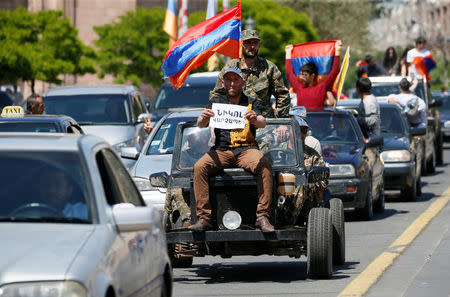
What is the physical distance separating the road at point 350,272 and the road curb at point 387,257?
18mm

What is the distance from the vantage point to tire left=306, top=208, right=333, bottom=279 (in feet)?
34.0

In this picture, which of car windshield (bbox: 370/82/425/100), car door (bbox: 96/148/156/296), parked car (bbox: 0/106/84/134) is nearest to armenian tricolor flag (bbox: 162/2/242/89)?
parked car (bbox: 0/106/84/134)

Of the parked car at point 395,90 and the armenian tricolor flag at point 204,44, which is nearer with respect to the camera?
the armenian tricolor flag at point 204,44

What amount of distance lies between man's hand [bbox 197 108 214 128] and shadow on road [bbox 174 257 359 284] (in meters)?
1.44

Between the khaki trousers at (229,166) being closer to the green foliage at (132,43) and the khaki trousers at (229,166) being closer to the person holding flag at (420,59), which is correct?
the person holding flag at (420,59)

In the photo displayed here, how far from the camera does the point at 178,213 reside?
1102 centimetres

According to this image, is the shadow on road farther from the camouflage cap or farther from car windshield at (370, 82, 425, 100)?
car windshield at (370, 82, 425, 100)

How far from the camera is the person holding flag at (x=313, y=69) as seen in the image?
18.7m

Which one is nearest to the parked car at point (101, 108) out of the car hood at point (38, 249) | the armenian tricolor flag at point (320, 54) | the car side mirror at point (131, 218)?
the armenian tricolor flag at point (320, 54)

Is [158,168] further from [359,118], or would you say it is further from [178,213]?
[359,118]

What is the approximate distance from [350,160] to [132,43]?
48960 mm

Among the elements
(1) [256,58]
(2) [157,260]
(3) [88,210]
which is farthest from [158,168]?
(3) [88,210]

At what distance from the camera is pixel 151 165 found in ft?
48.5

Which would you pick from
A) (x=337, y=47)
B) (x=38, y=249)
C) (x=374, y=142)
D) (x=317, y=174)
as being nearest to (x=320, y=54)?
(x=337, y=47)
